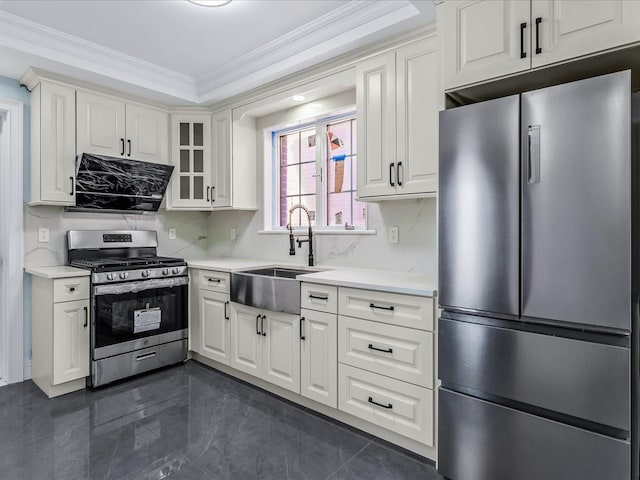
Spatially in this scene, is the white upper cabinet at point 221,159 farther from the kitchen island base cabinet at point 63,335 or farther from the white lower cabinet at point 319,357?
the white lower cabinet at point 319,357

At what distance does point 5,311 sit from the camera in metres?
2.92

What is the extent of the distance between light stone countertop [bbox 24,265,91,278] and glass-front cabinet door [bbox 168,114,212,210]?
1.06 m

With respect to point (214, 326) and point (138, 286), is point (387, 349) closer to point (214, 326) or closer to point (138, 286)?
point (214, 326)

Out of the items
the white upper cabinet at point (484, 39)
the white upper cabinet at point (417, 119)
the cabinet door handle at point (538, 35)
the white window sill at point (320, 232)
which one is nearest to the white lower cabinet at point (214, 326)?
the white window sill at point (320, 232)

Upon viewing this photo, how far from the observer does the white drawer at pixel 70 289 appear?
102 inches

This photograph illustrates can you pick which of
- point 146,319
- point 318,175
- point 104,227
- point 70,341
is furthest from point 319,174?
point 70,341

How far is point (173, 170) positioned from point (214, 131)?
55 cm

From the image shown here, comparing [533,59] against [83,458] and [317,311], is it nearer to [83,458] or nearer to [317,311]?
[317,311]

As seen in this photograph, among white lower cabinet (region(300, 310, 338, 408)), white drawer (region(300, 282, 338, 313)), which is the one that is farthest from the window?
white lower cabinet (region(300, 310, 338, 408))

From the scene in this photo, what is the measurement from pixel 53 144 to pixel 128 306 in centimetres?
139

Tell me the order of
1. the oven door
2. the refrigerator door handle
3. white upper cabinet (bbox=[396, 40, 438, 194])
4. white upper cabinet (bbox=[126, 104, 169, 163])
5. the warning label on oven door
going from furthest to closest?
white upper cabinet (bbox=[126, 104, 169, 163]) < the warning label on oven door < the oven door < white upper cabinet (bbox=[396, 40, 438, 194]) < the refrigerator door handle

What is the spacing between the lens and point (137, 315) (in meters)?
2.93

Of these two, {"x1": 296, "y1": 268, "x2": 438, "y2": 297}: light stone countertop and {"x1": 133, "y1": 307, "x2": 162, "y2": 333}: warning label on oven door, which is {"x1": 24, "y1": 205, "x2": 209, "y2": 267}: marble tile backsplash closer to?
{"x1": 133, "y1": 307, "x2": 162, "y2": 333}: warning label on oven door

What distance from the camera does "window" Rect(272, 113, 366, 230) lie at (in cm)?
306
